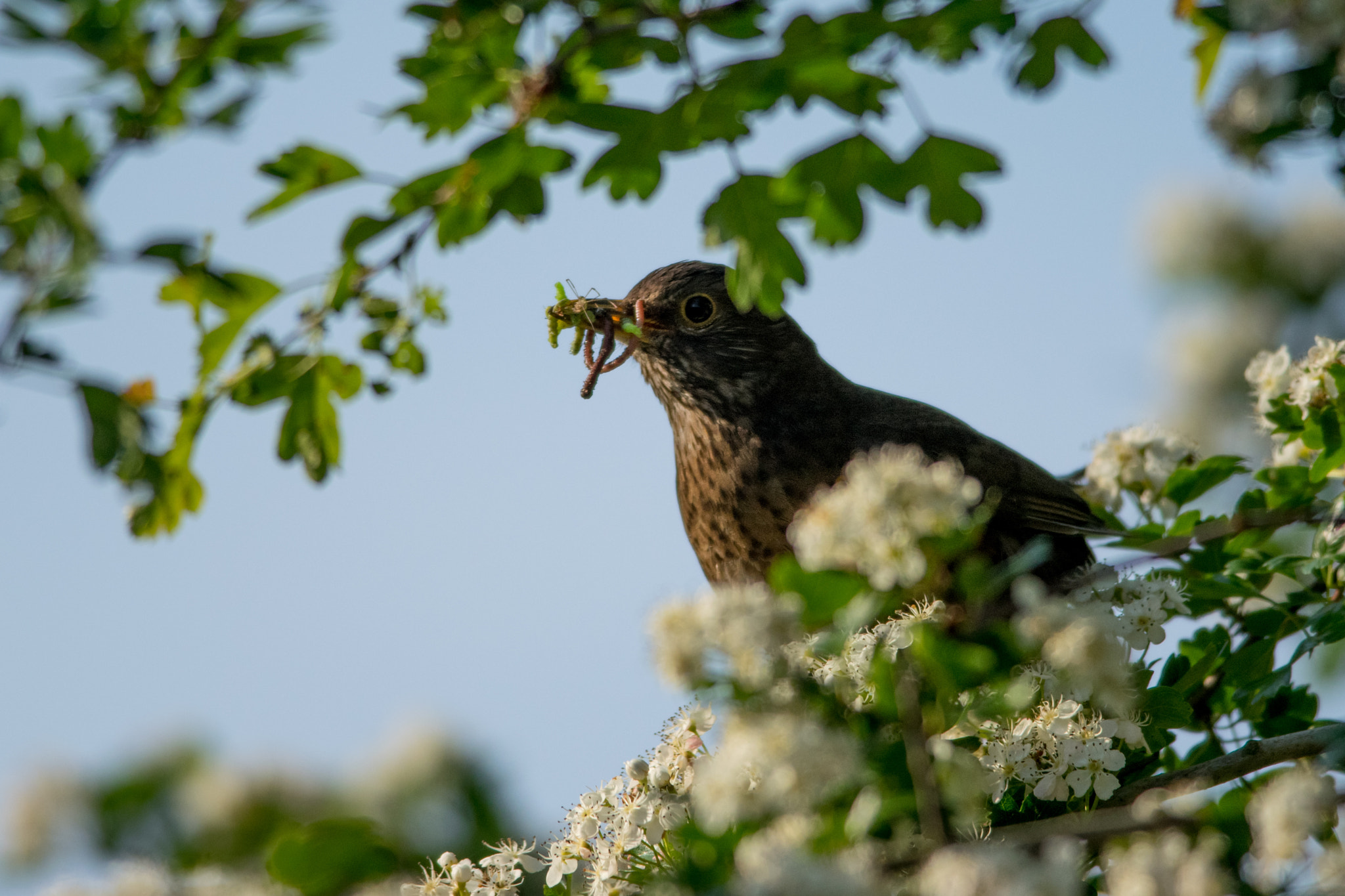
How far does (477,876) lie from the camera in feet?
8.23

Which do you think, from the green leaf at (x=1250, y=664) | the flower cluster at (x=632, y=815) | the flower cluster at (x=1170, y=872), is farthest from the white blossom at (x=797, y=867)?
the green leaf at (x=1250, y=664)

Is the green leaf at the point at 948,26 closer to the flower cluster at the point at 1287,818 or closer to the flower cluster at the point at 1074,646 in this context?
the flower cluster at the point at 1074,646

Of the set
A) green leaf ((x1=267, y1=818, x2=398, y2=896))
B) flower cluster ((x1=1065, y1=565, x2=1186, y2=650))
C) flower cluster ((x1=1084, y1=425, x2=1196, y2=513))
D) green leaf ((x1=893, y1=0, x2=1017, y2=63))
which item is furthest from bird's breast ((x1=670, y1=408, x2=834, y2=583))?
green leaf ((x1=893, y1=0, x2=1017, y2=63))

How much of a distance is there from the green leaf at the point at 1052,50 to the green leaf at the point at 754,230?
2.60 ft

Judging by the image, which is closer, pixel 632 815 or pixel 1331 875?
pixel 1331 875

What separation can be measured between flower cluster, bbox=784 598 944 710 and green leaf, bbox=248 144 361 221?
1173mm

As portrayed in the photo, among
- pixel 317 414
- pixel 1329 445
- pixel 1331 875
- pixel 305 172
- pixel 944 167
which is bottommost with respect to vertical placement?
pixel 1331 875

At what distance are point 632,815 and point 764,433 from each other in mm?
1974

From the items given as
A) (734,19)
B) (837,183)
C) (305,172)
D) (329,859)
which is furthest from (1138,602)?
(305,172)

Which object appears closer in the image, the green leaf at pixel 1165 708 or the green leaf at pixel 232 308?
the green leaf at pixel 232 308

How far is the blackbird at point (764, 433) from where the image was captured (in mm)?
3947

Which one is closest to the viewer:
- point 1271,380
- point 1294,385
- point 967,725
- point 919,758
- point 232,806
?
point 919,758

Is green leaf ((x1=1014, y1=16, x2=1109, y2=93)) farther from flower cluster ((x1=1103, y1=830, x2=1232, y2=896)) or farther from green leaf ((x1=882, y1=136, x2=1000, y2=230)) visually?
flower cluster ((x1=1103, y1=830, x2=1232, y2=896))

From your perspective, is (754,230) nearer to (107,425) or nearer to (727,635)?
(727,635)
